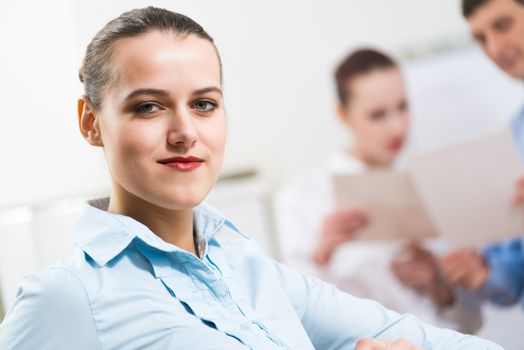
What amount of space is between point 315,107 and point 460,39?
0.54m

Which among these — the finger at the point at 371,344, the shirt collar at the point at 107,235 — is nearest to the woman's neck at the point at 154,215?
the shirt collar at the point at 107,235

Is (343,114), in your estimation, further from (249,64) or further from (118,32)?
(118,32)

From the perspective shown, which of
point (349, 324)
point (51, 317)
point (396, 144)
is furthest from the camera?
point (396, 144)

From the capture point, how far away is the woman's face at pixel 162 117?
0.72m

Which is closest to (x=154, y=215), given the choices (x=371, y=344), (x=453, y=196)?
(x=371, y=344)

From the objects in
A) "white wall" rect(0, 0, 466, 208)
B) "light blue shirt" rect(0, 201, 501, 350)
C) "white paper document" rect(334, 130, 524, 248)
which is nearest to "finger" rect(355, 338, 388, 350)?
"light blue shirt" rect(0, 201, 501, 350)

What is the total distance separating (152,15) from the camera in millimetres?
735

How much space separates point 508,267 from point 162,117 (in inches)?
66.8

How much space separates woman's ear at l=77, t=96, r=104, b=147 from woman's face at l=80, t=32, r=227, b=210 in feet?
0.09

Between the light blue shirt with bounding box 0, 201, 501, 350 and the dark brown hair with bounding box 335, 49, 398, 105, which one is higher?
the dark brown hair with bounding box 335, 49, 398, 105

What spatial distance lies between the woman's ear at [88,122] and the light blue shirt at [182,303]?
9 cm

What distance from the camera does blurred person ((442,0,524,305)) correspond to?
2064 mm

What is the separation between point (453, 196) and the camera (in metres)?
2.16

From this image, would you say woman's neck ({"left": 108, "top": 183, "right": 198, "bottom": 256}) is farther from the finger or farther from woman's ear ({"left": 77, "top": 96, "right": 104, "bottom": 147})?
the finger
